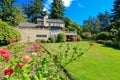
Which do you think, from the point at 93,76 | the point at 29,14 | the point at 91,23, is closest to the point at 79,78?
the point at 93,76

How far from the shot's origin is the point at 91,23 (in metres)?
73.2

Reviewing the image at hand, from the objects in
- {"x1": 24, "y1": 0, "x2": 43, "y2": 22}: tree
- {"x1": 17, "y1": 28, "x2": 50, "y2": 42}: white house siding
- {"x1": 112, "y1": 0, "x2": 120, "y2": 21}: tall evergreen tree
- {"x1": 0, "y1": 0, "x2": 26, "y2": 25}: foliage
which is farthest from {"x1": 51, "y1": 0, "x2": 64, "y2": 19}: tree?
{"x1": 17, "y1": 28, "x2": 50, "y2": 42}: white house siding

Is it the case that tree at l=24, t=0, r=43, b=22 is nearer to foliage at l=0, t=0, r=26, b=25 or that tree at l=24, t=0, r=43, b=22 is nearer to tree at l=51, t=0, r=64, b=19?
tree at l=51, t=0, r=64, b=19

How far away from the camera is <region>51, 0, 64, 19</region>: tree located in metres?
66.1

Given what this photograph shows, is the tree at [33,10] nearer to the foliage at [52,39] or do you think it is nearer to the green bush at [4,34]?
the foliage at [52,39]

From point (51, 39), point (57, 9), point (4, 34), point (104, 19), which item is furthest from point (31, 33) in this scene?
point (104, 19)

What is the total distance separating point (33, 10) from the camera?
66188 millimetres

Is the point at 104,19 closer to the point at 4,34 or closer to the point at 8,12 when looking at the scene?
the point at 8,12

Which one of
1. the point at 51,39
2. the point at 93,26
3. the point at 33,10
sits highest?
the point at 33,10

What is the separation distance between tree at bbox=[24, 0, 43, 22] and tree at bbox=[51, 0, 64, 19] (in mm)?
4291

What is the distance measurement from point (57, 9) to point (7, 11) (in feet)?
68.2

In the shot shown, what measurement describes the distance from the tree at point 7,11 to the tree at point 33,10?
14263 millimetres

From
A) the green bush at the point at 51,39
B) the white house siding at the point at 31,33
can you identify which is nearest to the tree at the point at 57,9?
the white house siding at the point at 31,33

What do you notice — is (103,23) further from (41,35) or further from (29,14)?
(41,35)
